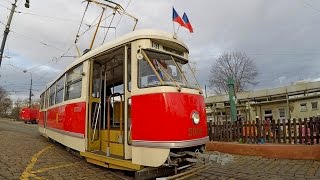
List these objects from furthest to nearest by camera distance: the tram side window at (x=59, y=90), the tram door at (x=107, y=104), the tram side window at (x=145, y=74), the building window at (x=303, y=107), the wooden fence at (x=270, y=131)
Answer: the building window at (x=303, y=107)
the tram side window at (x=59, y=90)
the wooden fence at (x=270, y=131)
the tram door at (x=107, y=104)
the tram side window at (x=145, y=74)

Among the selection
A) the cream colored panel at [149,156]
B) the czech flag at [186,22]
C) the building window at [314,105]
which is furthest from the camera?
the building window at [314,105]

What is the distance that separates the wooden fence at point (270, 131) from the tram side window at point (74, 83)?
6.53 m

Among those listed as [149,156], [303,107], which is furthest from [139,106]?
[303,107]

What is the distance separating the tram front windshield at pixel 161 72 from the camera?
577cm

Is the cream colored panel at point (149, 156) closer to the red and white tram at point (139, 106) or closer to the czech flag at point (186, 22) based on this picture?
the red and white tram at point (139, 106)

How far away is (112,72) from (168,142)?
368 centimetres

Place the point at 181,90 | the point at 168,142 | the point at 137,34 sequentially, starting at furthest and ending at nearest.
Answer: the point at 137,34 < the point at 181,90 < the point at 168,142

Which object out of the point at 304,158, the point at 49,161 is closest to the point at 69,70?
the point at 49,161

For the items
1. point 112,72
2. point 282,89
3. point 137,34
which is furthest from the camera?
point 282,89

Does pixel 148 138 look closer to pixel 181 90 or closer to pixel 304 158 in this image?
pixel 181 90

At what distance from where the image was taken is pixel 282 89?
25.5 metres

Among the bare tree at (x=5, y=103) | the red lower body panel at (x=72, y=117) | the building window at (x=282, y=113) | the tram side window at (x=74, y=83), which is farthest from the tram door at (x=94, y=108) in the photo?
the bare tree at (x=5, y=103)

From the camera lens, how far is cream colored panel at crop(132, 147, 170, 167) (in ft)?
17.3

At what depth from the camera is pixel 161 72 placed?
5938 millimetres
